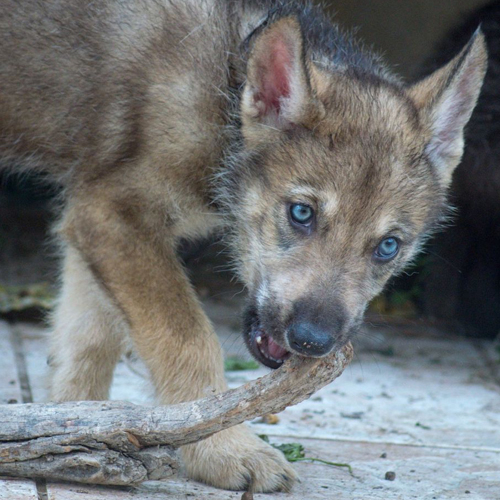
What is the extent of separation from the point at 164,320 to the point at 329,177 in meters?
0.89

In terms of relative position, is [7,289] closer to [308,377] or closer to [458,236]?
[458,236]

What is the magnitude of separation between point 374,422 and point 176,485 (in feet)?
4.77

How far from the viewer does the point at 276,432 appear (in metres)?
4.27

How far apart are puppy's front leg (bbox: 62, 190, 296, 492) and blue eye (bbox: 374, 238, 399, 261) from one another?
0.78 meters

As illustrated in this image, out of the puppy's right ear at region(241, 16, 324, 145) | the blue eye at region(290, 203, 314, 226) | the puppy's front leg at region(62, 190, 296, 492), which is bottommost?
the puppy's front leg at region(62, 190, 296, 492)

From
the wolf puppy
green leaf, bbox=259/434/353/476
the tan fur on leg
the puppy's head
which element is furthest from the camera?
the tan fur on leg

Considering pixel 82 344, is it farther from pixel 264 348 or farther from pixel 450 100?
pixel 450 100

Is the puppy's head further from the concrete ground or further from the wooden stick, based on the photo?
the concrete ground

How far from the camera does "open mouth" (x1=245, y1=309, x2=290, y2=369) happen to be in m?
3.33

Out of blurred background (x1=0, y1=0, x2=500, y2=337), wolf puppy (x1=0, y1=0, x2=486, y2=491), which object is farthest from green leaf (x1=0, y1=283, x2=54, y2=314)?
wolf puppy (x1=0, y1=0, x2=486, y2=491)

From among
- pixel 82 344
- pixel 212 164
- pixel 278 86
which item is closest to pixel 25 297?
pixel 82 344

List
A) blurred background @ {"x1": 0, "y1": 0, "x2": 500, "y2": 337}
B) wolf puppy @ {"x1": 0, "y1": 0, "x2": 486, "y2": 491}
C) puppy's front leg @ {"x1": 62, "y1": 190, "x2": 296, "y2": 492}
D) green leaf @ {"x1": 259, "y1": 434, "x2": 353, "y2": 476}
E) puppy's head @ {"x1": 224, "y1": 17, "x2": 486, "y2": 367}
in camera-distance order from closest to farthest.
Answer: puppy's head @ {"x1": 224, "y1": 17, "x2": 486, "y2": 367}
wolf puppy @ {"x1": 0, "y1": 0, "x2": 486, "y2": 491}
puppy's front leg @ {"x1": 62, "y1": 190, "x2": 296, "y2": 492}
green leaf @ {"x1": 259, "y1": 434, "x2": 353, "y2": 476}
blurred background @ {"x1": 0, "y1": 0, "x2": 500, "y2": 337}

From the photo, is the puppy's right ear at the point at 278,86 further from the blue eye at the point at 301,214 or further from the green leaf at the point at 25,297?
the green leaf at the point at 25,297

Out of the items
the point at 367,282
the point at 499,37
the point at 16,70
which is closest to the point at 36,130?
the point at 16,70
